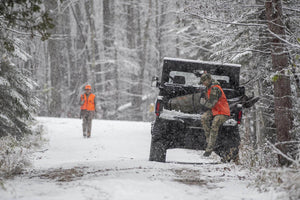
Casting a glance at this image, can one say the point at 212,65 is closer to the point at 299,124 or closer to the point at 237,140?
the point at 237,140

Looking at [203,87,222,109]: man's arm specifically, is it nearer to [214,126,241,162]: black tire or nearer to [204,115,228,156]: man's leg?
[204,115,228,156]: man's leg

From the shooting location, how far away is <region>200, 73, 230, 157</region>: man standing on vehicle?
7.48 m

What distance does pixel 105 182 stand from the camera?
15.8 ft

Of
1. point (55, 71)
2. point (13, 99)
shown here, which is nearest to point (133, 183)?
point (13, 99)

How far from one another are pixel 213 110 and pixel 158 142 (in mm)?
1437

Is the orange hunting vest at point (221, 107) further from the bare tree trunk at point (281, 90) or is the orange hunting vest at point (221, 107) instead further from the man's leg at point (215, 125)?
the bare tree trunk at point (281, 90)

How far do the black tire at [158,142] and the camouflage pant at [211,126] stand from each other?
94 cm

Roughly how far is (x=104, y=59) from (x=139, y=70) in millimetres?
3465

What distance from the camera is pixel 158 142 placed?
770cm

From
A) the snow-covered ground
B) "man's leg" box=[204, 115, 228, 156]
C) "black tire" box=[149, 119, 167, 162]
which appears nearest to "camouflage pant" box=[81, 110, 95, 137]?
the snow-covered ground

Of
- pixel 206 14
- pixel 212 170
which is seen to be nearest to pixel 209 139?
pixel 212 170

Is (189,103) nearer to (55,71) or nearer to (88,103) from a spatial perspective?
(88,103)

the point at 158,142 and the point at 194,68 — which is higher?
the point at 194,68

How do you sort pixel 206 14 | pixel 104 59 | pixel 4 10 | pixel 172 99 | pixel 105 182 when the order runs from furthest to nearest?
pixel 104 59
pixel 172 99
pixel 206 14
pixel 4 10
pixel 105 182
